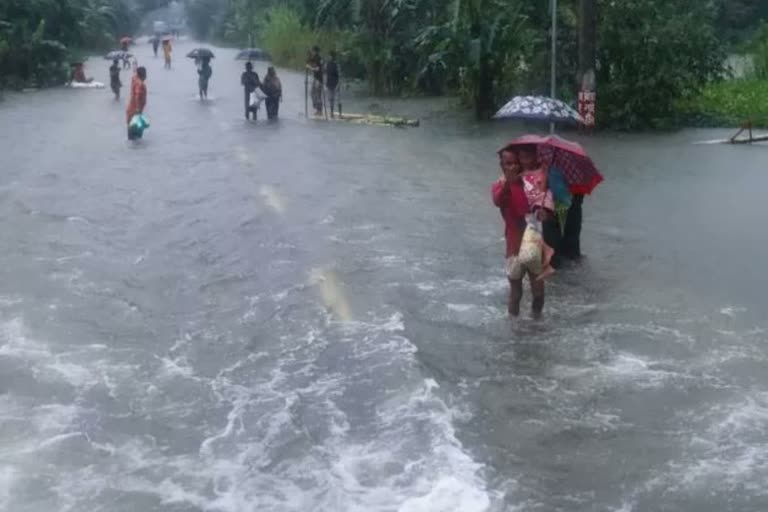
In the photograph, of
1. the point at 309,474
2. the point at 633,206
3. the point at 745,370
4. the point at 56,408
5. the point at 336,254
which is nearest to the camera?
the point at 309,474

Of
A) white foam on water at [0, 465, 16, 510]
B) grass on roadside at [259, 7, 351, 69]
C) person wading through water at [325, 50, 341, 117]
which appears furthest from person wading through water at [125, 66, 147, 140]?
grass on roadside at [259, 7, 351, 69]

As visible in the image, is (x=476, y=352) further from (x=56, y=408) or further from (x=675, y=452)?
(x=56, y=408)

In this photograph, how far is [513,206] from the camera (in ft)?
32.0

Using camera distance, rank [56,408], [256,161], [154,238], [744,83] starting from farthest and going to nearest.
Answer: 1. [744,83]
2. [256,161]
3. [154,238]
4. [56,408]

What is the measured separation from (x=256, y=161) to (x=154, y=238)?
694cm

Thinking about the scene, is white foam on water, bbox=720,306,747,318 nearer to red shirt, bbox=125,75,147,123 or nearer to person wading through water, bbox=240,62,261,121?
red shirt, bbox=125,75,147,123

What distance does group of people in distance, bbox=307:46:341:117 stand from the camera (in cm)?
2844

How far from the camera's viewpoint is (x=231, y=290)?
11.5 metres

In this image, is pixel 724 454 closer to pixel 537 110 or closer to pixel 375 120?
pixel 537 110

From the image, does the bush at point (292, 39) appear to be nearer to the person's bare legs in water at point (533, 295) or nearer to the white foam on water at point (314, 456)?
the person's bare legs in water at point (533, 295)

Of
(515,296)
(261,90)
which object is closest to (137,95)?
(261,90)

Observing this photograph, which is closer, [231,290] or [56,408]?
[56,408]

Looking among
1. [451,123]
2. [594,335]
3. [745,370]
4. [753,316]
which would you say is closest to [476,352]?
[594,335]

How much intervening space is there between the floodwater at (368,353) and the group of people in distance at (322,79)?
10.3 meters
